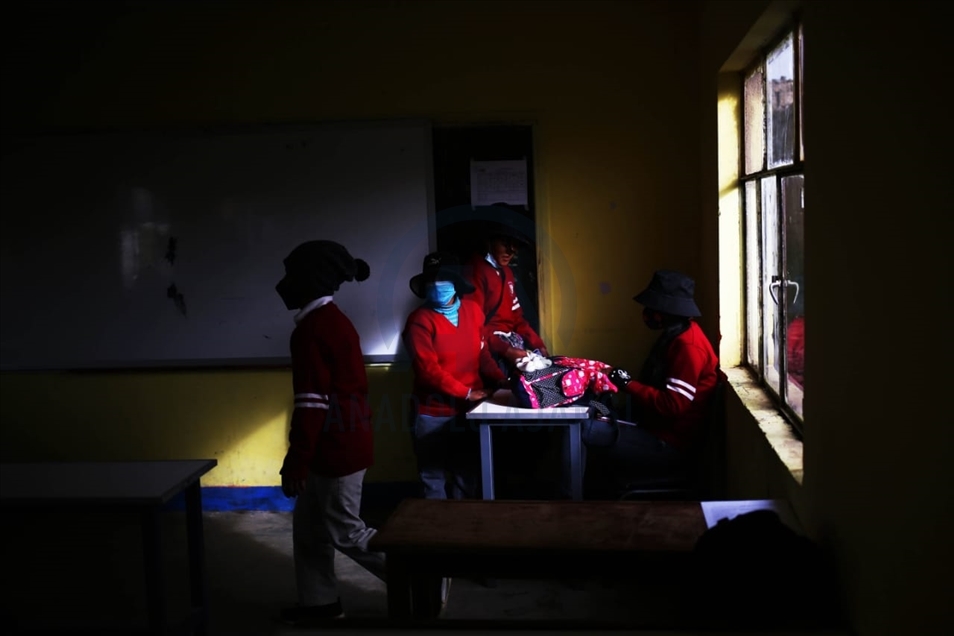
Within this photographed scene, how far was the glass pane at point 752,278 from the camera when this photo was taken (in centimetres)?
410

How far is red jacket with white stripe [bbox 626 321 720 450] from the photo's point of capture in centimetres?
409

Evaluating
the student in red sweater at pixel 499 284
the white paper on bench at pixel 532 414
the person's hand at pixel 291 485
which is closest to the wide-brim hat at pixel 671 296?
the white paper on bench at pixel 532 414

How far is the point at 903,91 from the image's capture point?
5.51 ft

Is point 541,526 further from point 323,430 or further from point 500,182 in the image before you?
point 500,182

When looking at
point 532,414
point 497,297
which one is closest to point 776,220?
point 532,414

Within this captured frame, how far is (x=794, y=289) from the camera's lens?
3354 mm

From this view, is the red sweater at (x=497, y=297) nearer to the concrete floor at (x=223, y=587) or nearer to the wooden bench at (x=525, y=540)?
the concrete floor at (x=223, y=587)

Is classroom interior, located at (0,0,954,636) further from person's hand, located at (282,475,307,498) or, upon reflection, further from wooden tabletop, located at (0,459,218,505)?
wooden tabletop, located at (0,459,218,505)

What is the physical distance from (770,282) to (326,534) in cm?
206

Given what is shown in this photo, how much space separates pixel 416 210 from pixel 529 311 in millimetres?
836

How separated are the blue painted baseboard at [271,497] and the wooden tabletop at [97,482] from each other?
1.71 metres

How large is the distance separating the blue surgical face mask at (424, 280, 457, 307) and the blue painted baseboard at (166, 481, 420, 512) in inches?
54.1

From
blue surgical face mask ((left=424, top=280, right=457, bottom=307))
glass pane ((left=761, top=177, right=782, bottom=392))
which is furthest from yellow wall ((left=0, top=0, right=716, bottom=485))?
glass pane ((left=761, top=177, right=782, bottom=392))

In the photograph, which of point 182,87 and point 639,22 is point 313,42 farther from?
point 639,22
